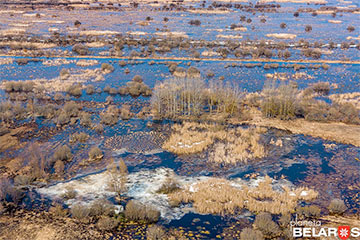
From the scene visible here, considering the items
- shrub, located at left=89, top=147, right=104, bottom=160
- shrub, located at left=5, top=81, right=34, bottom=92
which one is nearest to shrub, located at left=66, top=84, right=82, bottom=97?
shrub, located at left=5, top=81, right=34, bottom=92

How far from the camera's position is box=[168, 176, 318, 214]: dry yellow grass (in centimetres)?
1563

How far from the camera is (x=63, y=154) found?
1983cm

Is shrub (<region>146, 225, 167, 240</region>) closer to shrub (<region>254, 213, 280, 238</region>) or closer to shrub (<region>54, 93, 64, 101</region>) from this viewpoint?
shrub (<region>254, 213, 280, 238</region>)

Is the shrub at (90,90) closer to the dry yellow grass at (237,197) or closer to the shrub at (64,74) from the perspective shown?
the shrub at (64,74)

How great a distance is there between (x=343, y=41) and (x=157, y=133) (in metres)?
41.4

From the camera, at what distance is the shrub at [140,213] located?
1490 centimetres

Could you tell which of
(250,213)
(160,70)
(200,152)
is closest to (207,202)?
(250,213)

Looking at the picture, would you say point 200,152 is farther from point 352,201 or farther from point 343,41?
point 343,41

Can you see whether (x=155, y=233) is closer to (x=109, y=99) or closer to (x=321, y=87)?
(x=109, y=99)

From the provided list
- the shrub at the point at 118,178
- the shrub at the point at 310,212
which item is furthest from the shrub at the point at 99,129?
the shrub at the point at 310,212

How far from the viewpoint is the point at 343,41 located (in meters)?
52.0

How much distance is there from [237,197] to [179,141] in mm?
6968

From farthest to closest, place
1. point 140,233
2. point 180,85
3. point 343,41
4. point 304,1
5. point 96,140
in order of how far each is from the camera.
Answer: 1. point 304,1
2. point 343,41
3. point 180,85
4. point 96,140
5. point 140,233

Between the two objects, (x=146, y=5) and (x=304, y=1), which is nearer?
(x=146, y=5)
